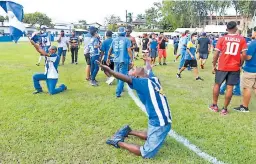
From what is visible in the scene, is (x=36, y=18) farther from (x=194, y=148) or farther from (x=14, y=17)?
(x=194, y=148)

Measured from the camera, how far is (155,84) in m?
3.68

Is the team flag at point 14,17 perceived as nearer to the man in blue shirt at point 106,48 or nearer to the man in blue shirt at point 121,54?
the man in blue shirt at point 121,54

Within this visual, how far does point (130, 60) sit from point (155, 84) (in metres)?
3.60

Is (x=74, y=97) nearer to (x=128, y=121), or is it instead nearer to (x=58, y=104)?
(x=58, y=104)

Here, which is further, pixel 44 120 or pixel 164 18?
pixel 164 18

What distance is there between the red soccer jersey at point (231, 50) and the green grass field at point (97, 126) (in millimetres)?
1046

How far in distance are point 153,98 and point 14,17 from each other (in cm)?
386

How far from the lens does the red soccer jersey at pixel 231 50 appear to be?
18.4 ft

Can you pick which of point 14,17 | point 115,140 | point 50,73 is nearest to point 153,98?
point 115,140

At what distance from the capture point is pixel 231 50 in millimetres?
5691

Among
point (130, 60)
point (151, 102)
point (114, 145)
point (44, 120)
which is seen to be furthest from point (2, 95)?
point (151, 102)

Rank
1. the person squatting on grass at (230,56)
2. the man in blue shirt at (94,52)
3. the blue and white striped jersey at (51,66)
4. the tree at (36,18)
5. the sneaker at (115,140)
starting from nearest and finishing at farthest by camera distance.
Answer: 1. the sneaker at (115,140)
2. the person squatting on grass at (230,56)
3. the blue and white striped jersey at (51,66)
4. the man in blue shirt at (94,52)
5. the tree at (36,18)

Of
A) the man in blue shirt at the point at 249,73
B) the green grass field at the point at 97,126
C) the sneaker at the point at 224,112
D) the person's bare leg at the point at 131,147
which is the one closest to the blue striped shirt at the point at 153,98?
the person's bare leg at the point at 131,147

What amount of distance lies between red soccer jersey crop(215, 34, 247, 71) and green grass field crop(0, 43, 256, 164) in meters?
1.05
